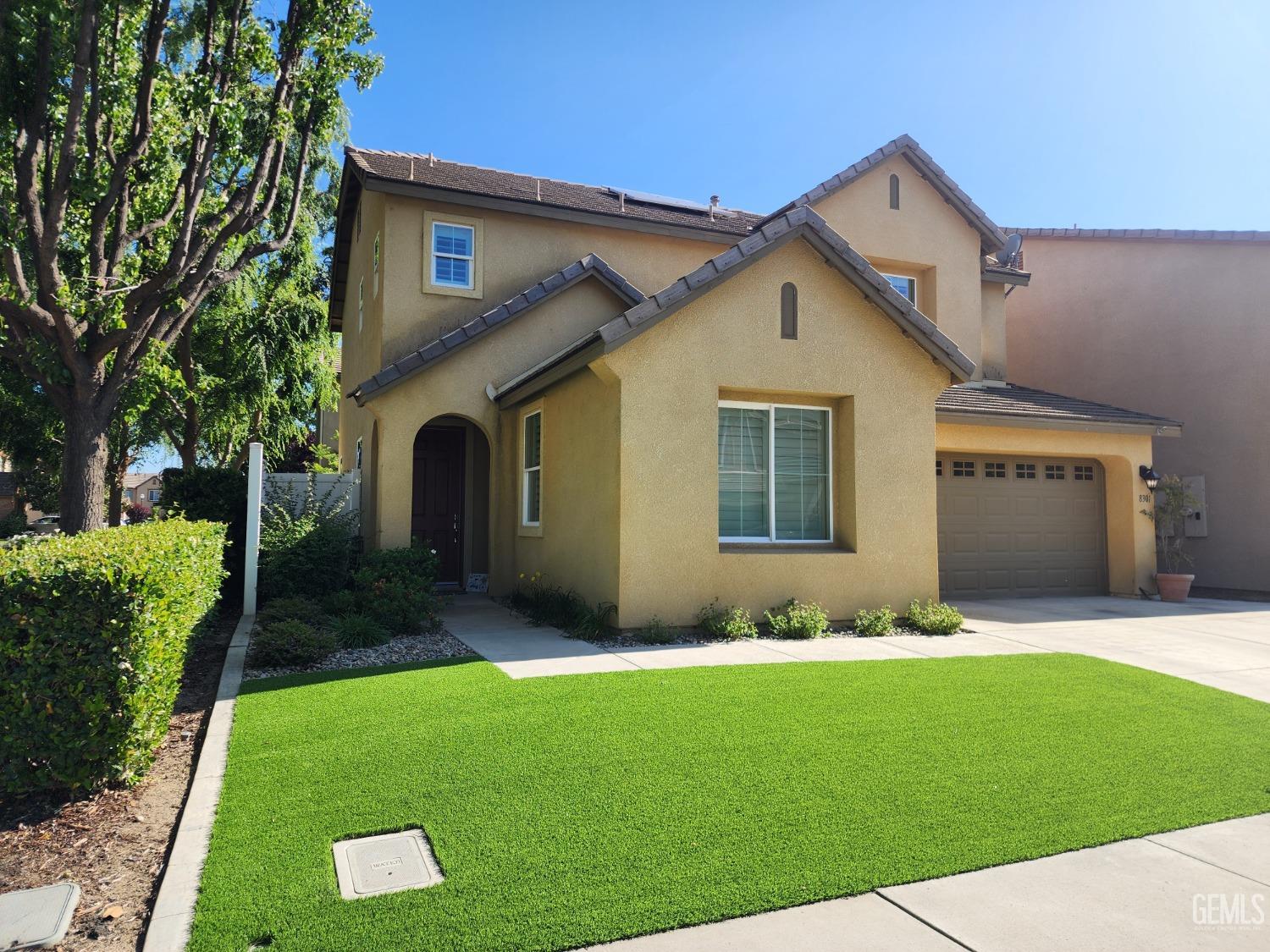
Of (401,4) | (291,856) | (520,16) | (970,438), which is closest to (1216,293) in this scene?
(970,438)

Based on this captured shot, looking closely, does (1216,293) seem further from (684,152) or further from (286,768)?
(286,768)

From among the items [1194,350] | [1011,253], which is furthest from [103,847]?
[1011,253]

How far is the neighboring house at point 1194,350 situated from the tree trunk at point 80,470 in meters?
19.4

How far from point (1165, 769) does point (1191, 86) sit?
9412mm

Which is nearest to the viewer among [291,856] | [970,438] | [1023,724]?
[291,856]

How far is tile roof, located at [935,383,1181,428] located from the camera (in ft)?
44.2

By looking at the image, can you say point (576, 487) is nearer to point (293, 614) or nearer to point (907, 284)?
point (293, 614)

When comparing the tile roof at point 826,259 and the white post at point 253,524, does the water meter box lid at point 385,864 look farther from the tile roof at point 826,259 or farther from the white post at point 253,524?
the white post at point 253,524

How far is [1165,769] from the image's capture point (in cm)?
516

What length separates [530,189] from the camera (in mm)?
15594

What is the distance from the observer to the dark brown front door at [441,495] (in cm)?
1440

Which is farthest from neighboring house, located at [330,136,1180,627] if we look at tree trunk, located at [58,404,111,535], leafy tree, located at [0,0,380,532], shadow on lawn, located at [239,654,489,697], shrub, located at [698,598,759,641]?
tree trunk, located at [58,404,111,535]

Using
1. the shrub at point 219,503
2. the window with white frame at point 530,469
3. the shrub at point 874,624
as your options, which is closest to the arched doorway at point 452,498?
the window with white frame at point 530,469

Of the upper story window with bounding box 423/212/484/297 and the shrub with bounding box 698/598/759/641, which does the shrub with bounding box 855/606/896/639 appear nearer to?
the shrub with bounding box 698/598/759/641
